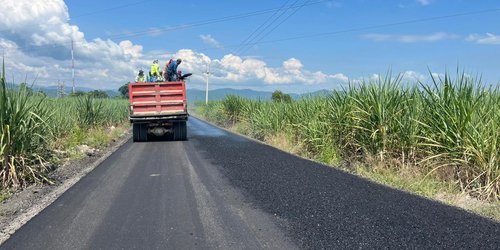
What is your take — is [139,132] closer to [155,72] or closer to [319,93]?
[155,72]

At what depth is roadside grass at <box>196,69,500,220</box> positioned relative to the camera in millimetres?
7965

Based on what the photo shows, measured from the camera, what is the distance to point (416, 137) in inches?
388

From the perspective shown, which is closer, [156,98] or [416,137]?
[416,137]

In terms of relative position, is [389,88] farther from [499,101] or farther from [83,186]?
[83,186]

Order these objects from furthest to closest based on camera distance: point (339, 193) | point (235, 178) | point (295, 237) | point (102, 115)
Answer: point (102, 115), point (235, 178), point (339, 193), point (295, 237)

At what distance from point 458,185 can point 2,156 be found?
8570 mm

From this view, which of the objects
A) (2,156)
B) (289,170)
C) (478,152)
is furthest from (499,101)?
(2,156)

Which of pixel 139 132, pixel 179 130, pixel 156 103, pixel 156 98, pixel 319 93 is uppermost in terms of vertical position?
pixel 319 93

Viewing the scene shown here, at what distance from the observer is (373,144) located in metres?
11.2

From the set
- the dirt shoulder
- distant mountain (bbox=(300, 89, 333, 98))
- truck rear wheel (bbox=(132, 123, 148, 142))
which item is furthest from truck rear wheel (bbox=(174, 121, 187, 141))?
the dirt shoulder

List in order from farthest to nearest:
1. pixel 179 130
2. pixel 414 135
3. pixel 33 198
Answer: pixel 179 130
pixel 414 135
pixel 33 198

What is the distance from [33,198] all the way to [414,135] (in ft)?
25.6

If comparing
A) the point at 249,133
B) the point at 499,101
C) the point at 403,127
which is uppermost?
the point at 499,101

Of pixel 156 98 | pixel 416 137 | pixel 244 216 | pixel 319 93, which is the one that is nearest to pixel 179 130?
pixel 156 98
